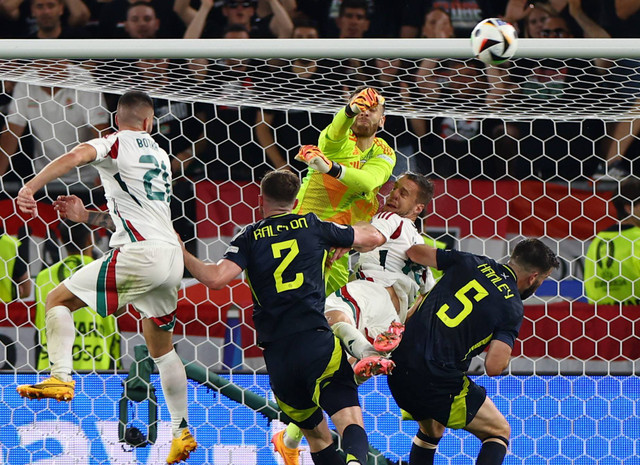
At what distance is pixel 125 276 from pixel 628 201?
3051 mm

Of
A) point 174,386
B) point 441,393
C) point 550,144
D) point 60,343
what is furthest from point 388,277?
point 550,144

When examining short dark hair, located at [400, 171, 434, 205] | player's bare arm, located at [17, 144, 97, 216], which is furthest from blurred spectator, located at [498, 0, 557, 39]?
player's bare arm, located at [17, 144, 97, 216]

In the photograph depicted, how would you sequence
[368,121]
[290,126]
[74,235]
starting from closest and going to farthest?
[368,121], [74,235], [290,126]

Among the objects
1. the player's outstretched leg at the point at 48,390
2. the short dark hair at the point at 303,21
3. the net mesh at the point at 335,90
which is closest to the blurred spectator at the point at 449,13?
the short dark hair at the point at 303,21

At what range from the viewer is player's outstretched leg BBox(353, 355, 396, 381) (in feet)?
12.4

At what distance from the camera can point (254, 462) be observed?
193 inches

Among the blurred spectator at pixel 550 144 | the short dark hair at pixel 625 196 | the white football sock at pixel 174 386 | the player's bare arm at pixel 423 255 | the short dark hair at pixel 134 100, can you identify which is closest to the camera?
the short dark hair at pixel 134 100

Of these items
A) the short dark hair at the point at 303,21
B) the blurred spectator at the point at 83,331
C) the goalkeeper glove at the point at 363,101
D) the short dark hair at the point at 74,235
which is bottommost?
the blurred spectator at the point at 83,331

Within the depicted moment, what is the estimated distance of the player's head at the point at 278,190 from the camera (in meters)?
4.11

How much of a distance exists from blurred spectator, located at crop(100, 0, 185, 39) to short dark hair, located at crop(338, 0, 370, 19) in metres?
1.22

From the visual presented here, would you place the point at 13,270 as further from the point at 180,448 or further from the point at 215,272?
the point at 215,272

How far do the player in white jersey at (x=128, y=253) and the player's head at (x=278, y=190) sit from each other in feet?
1.44

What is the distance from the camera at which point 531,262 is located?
4.29m

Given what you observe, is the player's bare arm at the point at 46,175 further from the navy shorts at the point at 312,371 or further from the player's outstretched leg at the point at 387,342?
the player's outstretched leg at the point at 387,342
